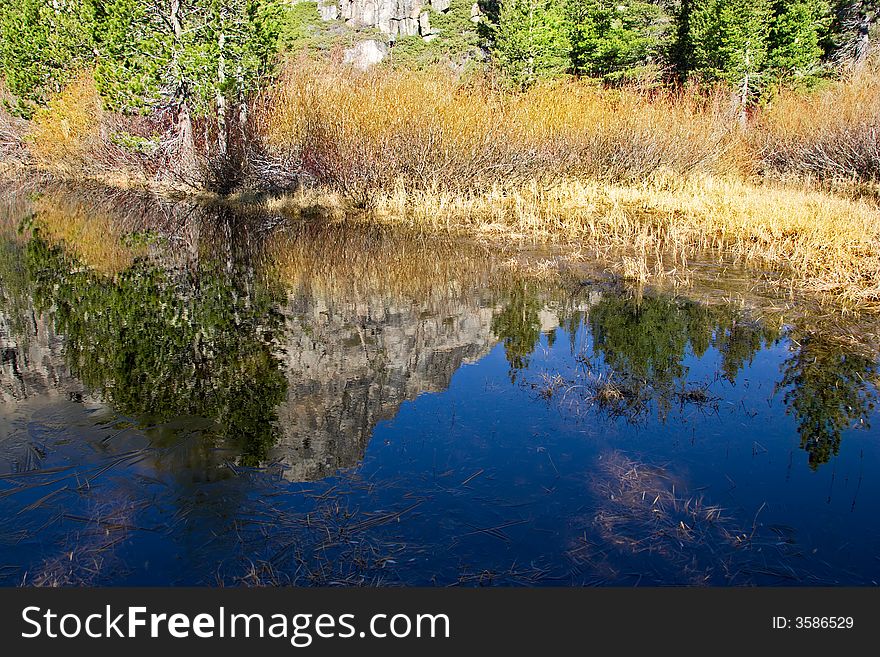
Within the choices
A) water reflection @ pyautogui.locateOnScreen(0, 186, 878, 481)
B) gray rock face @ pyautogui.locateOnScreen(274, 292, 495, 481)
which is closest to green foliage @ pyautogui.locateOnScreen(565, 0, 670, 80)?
water reflection @ pyautogui.locateOnScreen(0, 186, 878, 481)

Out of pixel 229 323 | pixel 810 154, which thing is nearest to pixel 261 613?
pixel 229 323

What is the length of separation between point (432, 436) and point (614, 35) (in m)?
32.9

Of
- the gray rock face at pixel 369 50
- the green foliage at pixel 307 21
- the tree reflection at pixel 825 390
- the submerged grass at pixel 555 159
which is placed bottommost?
the tree reflection at pixel 825 390

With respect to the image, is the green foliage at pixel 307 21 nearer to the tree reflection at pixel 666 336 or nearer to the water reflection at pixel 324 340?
the water reflection at pixel 324 340

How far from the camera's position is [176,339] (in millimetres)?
7773

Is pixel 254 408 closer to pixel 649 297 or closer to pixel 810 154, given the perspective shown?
pixel 649 297

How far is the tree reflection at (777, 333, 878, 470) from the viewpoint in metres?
5.55

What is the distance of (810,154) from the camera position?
59.1 ft

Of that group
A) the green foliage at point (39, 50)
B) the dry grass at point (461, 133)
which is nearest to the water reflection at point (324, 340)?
the dry grass at point (461, 133)

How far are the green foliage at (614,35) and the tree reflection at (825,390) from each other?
29.5 m

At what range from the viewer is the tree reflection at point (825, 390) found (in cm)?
555

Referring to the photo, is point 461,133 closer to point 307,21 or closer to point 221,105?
point 221,105

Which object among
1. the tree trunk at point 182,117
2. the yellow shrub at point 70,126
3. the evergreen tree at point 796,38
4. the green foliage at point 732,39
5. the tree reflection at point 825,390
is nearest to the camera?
the tree reflection at point 825,390

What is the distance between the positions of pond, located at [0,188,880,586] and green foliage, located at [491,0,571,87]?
26.0 metres
